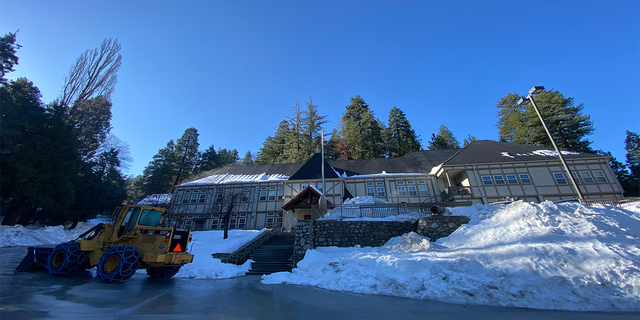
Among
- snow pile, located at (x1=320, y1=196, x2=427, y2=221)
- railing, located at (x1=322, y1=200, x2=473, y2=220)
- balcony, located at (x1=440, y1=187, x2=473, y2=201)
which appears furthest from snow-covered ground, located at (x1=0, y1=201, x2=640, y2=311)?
balcony, located at (x1=440, y1=187, x2=473, y2=201)

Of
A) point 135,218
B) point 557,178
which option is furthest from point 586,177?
point 135,218

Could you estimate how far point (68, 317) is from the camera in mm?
3580

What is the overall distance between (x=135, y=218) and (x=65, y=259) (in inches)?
85.9

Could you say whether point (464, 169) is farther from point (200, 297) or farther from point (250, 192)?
point (200, 297)

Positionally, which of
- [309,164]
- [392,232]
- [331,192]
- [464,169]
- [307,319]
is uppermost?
[309,164]

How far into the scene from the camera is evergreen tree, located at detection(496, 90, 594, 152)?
35625 mm

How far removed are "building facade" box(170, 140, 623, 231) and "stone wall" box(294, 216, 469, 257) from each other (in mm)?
6352

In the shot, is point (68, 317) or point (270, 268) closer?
point (68, 317)

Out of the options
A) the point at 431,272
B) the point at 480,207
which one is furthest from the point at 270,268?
the point at 480,207

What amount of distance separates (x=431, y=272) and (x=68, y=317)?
8119 mm

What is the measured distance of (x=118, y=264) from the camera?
735cm

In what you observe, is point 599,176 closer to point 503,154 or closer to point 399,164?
point 503,154

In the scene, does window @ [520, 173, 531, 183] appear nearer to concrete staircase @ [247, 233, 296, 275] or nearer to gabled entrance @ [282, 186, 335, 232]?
gabled entrance @ [282, 186, 335, 232]

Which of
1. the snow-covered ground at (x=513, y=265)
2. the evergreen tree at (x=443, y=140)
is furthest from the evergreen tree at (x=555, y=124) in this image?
the snow-covered ground at (x=513, y=265)
